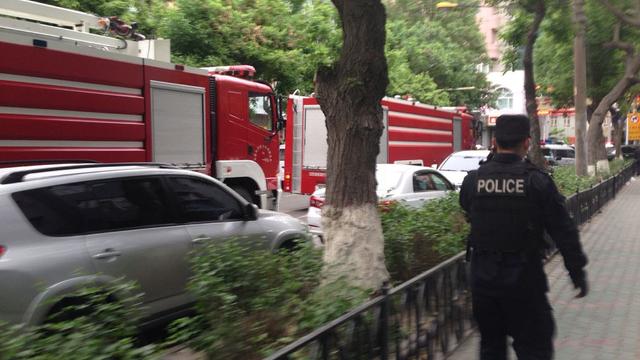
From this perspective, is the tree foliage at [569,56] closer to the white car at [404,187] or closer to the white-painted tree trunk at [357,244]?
the white car at [404,187]

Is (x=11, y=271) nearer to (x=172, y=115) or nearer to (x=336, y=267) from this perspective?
(x=336, y=267)

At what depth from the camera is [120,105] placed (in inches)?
329

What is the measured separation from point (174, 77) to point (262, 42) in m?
10.4

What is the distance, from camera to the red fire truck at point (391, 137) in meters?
15.2

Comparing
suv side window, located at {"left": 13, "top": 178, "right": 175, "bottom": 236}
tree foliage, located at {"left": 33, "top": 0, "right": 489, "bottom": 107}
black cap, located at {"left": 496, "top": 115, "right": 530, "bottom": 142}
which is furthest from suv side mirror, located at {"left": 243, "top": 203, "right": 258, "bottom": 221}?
tree foliage, located at {"left": 33, "top": 0, "right": 489, "bottom": 107}

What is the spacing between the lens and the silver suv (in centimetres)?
378

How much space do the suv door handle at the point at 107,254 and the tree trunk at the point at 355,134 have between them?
1.60 meters

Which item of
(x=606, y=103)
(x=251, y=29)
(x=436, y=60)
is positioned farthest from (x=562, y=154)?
(x=251, y=29)

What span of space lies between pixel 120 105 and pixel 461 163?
359 inches

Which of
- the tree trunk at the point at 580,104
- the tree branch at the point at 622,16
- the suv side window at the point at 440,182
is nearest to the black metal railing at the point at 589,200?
the tree trunk at the point at 580,104

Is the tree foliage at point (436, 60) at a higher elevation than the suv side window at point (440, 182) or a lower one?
higher

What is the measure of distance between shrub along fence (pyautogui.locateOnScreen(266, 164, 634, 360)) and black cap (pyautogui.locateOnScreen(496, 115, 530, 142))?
115 cm

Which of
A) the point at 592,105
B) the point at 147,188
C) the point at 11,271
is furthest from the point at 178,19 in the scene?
the point at 592,105

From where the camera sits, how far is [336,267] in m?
4.65
